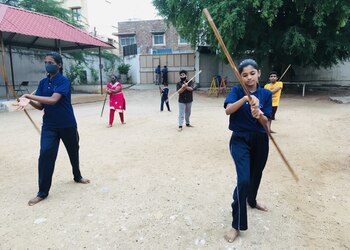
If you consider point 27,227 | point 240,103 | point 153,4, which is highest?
point 153,4

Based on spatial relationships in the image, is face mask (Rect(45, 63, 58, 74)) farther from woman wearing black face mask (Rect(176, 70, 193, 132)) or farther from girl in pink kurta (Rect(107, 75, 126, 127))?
girl in pink kurta (Rect(107, 75, 126, 127))

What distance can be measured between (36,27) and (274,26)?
38.5 feet

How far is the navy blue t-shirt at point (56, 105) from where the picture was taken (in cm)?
337

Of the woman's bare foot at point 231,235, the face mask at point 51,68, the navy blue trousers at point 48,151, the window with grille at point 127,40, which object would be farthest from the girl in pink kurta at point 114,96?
the window with grille at point 127,40

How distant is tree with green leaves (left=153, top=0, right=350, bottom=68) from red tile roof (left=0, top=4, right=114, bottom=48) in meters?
5.10

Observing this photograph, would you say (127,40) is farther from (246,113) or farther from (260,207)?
(246,113)

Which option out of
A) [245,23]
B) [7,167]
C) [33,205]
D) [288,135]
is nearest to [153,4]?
[245,23]

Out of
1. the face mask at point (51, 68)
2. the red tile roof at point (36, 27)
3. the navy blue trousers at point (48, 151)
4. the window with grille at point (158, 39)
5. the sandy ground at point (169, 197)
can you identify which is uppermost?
the window with grille at point (158, 39)

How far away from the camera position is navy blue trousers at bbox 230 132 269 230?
2.52 m

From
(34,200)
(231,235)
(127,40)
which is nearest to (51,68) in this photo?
(34,200)

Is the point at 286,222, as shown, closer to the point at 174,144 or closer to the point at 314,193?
the point at 314,193

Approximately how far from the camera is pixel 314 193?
11.7 ft

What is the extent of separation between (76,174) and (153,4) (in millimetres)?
15173

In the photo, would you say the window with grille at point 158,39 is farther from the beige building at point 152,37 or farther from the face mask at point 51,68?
the face mask at point 51,68
